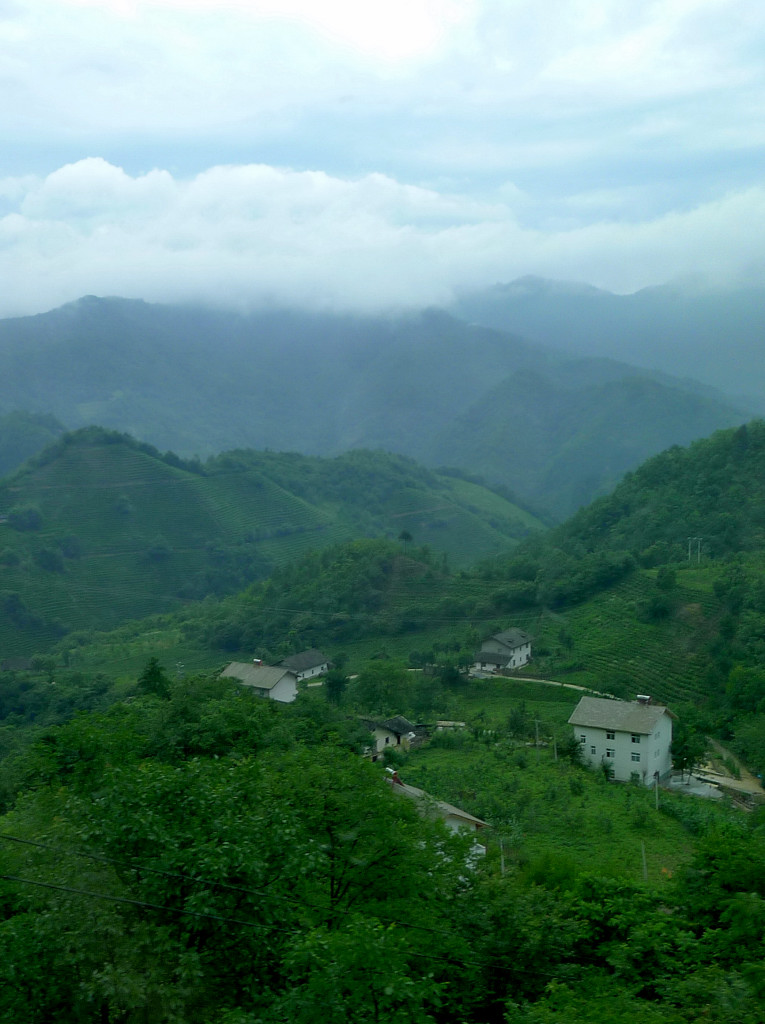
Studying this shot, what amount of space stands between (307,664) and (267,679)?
12.6ft

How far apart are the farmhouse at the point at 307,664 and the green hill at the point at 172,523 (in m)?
15.1

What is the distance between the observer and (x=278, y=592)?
45.1 metres

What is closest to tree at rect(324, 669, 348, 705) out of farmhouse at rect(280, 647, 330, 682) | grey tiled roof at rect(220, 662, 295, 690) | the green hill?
grey tiled roof at rect(220, 662, 295, 690)

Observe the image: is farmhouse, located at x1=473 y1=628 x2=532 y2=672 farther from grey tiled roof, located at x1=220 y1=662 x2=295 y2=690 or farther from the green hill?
the green hill

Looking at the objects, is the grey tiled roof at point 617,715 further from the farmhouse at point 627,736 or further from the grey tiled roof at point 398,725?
the grey tiled roof at point 398,725

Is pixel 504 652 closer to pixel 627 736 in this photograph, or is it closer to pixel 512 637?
pixel 512 637

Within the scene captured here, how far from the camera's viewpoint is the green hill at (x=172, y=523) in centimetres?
5209

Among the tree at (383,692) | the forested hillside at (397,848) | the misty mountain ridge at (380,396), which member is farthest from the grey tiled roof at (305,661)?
the misty mountain ridge at (380,396)

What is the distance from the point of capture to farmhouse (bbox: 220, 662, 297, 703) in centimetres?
3052

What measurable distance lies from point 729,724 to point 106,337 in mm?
161579

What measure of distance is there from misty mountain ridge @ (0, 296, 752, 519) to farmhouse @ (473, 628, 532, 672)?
57.6 meters

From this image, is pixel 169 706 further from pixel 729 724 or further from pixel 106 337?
pixel 106 337

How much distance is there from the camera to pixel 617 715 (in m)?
22.3

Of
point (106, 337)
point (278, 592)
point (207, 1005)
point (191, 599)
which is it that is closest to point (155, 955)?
point (207, 1005)
